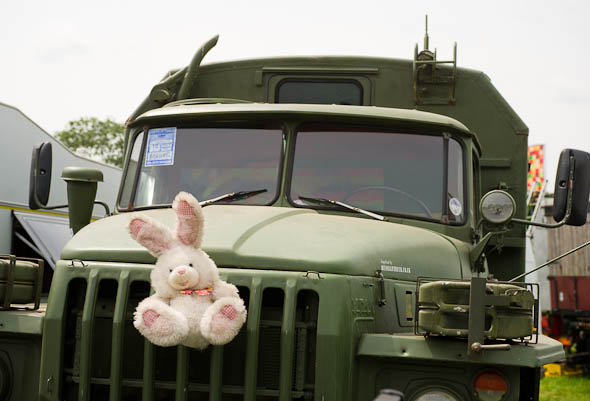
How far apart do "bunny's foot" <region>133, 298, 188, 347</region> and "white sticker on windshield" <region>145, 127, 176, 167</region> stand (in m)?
1.91

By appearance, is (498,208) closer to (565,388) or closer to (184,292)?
(184,292)

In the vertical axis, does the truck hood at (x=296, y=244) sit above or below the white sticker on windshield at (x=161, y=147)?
below

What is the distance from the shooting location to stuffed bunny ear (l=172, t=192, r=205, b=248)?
408 cm

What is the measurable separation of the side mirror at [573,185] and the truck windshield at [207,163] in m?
1.79

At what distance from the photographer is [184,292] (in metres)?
4.07

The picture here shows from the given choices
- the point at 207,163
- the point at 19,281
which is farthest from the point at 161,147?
the point at 19,281

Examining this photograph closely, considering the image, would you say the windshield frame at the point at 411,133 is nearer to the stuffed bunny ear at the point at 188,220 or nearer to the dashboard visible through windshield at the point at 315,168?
the dashboard visible through windshield at the point at 315,168

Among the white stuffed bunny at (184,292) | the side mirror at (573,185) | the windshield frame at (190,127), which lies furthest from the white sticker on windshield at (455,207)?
the white stuffed bunny at (184,292)

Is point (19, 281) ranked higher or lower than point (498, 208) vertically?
lower

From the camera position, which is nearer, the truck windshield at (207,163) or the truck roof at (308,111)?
the truck windshield at (207,163)

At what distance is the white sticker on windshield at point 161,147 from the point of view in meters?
5.81

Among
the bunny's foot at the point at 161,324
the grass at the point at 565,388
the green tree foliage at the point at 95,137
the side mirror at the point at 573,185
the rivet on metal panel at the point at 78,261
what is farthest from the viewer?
the green tree foliage at the point at 95,137

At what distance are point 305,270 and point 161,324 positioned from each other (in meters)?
0.74

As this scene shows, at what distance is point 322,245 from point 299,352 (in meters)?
0.55
